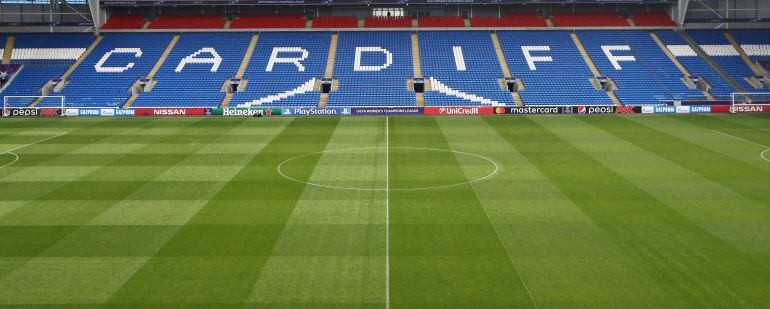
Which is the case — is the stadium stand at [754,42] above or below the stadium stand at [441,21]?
below

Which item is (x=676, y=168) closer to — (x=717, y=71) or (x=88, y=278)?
(x=88, y=278)

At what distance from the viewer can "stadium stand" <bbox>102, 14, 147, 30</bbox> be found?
65.9m

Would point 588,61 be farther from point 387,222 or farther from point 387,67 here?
point 387,222

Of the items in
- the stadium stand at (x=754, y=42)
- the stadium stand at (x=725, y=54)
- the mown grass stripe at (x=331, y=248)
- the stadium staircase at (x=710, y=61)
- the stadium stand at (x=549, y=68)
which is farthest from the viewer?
the stadium stand at (x=754, y=42)

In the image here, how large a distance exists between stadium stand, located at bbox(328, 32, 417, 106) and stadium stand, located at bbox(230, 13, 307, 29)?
490 centimetres

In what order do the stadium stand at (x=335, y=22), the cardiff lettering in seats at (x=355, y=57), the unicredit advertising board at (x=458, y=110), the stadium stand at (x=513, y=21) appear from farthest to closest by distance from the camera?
1. the stadium stand at (x=335, y=22)
2. the stadium stand at (x=513, y=21)
3. the cardiff lettering in seats at (x=355, y=57)
4. the unicredit advertising board at (x=458, y=110)

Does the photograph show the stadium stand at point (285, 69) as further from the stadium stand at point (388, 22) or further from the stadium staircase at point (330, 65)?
the stadium stand at point (388, 22)

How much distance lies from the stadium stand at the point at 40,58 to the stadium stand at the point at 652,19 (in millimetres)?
50330

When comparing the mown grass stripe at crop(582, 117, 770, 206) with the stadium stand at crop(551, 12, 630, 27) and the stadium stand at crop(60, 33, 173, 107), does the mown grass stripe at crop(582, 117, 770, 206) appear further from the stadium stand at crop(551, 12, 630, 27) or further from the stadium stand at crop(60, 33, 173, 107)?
the stadium stand at crop(60, 33, 173, 107)

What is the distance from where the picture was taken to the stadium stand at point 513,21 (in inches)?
2598

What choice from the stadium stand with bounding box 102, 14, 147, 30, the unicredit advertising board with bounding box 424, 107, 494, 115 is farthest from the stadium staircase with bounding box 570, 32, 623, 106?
the stadium stand with bounding box 102, 14, 147, 30

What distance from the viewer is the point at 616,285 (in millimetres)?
15648

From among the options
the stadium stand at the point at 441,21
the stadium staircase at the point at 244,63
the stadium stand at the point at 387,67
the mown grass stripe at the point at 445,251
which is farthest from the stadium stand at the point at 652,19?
the mown grass stripe at the point at 445,251

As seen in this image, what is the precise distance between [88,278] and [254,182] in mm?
10718
